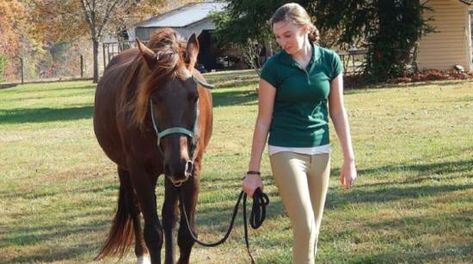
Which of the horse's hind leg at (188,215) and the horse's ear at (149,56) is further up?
the horse's ear at (149,56)

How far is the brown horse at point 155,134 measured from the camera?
514cm

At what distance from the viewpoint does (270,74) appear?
4.72 meters

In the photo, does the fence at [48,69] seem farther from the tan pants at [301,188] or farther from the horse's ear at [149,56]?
the tan pants at [301,188]

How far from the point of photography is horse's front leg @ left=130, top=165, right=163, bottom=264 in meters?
5.93

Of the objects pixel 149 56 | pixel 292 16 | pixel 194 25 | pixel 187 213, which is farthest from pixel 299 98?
pixel 194 25

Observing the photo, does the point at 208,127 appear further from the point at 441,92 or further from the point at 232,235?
the point at 441,92

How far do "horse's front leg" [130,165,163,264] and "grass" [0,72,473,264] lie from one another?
0.74 meters

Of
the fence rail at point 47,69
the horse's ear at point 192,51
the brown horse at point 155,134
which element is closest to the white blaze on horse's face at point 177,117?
the brown horse at point 155,134

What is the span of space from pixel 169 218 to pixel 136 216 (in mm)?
1175

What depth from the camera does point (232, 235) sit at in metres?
7.34

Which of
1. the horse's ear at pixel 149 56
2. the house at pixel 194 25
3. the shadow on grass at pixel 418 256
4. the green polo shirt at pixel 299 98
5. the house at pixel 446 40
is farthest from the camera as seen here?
the house at pixel 194 25

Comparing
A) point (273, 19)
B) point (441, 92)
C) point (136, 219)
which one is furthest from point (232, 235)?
point (441, 92)

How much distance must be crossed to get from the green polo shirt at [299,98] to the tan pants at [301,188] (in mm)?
96

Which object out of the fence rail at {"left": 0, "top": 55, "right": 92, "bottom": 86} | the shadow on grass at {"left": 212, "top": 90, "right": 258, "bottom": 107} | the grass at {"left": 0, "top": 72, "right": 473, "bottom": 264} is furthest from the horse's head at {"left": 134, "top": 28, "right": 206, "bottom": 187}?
the fence rail at {"left": 0, "top": 55, "right": 92, "bottom": 86}
